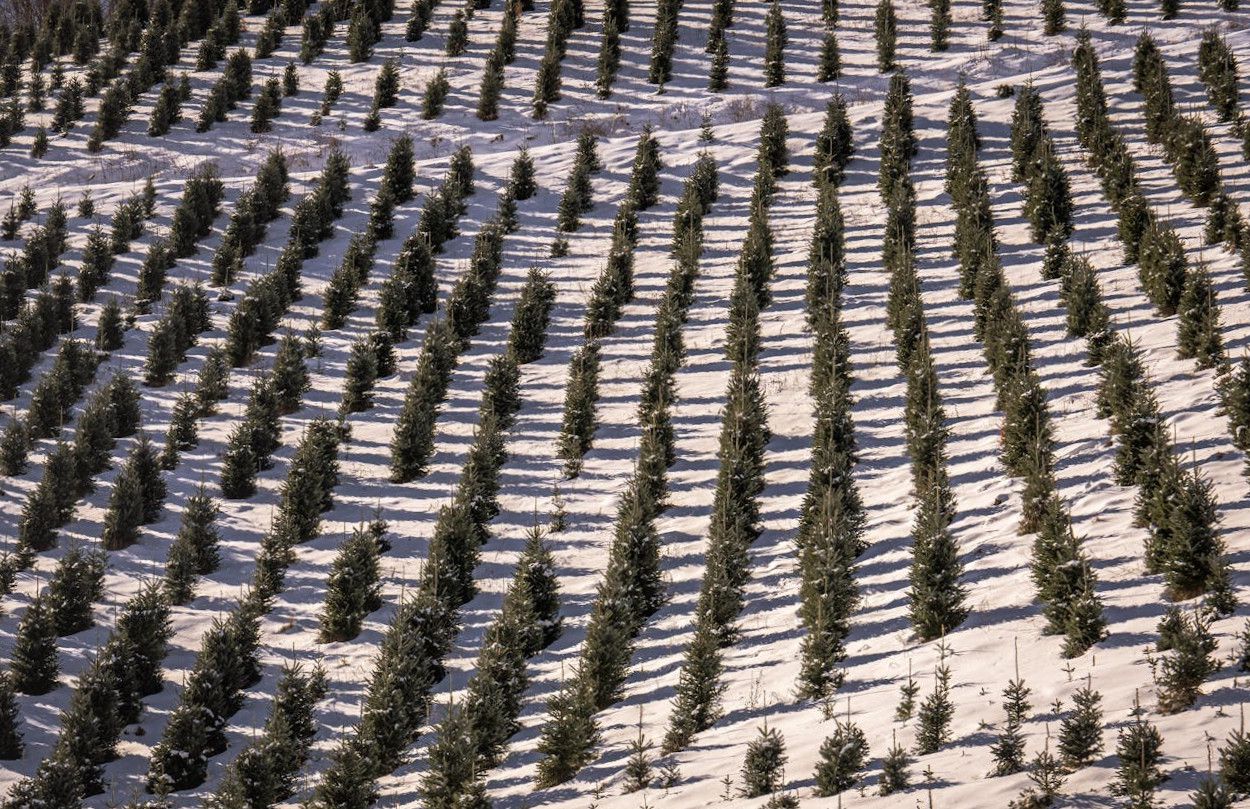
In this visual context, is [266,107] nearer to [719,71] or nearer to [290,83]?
[290,83]

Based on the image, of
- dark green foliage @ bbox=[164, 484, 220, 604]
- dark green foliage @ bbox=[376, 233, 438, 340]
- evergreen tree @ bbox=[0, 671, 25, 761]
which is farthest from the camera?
dark green foliage @ bbox=[376, 233, 438, 340]

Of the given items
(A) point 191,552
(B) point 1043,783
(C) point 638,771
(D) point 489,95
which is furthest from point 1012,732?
(D) point 489,95

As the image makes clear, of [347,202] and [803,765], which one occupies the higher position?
[347,202]

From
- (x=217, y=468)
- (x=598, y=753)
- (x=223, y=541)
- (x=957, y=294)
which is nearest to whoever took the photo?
(x=598, y=753)

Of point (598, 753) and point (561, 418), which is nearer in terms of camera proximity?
point (598, 753)

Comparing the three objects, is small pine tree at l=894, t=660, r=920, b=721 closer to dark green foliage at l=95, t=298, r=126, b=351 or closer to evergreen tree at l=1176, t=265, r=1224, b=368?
evergreen tree at l=1176, t=265, r=1224, b=368

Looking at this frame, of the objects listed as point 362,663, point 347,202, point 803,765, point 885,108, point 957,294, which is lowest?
point 803,765

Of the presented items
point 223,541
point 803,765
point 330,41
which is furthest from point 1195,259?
point 330,41

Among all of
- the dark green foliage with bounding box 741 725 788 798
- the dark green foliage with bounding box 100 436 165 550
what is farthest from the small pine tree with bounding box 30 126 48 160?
the dark green foliage with bounding box 741 725 788 798

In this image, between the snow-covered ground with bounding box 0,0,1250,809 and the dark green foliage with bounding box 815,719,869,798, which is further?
the snow-covered ground with bounding box 0,0,1250,809

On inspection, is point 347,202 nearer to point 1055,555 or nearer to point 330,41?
point 330,41

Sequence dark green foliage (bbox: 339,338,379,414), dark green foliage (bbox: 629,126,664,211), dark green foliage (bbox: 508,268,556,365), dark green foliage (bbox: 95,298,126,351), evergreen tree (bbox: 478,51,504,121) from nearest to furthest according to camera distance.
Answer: dark green foliage (bbox: 339,338,379,414) → dark green foliage (bbox: 508,268,556,365) → dark green foliage (bbox: 95,298,126,351) → dark green foliage (bbox: 629,126,664,211) → evergreen tree (bbox: 478,51,504,121)
